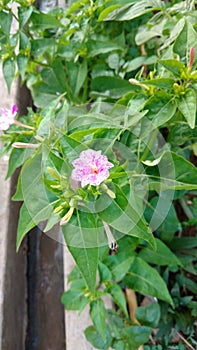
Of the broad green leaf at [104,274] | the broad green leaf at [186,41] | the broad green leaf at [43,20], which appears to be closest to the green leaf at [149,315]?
the broad green leaf at [104,274]

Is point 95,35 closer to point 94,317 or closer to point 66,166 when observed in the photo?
point 66,166

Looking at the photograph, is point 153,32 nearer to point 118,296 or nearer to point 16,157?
point 16,157

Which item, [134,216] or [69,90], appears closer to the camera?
[134,216]

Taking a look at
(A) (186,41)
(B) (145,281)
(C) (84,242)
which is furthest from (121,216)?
(B) (145,281)

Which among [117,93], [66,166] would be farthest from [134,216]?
[117,93]

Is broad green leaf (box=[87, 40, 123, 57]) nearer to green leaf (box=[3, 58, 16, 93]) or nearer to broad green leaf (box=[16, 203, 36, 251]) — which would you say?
green leaf (box=[3, 58, 16, 93])

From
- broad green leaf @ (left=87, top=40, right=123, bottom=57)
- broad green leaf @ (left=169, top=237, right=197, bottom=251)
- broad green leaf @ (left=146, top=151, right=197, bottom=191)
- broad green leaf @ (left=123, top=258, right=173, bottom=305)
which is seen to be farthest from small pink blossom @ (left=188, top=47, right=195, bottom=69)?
broad green leaf @ (left=169, top=237, right=197, bottom=251)
